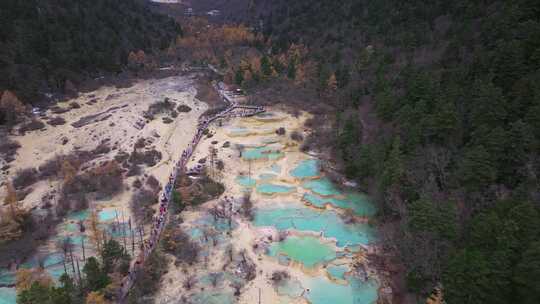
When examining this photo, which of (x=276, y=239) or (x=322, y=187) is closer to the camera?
(x=276, y=239)

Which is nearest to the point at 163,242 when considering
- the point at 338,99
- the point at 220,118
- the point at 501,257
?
the point at 501,257

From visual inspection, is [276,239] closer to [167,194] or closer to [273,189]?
[273,189]

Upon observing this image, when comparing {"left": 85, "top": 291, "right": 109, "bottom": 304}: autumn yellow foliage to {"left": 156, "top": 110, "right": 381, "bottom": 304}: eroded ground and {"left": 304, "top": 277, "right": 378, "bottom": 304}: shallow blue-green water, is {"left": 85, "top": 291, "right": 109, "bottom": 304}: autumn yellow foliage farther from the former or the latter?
{"left": 304, "top": 277, "right": 378, "bottom": 304}: shallow blue-green water

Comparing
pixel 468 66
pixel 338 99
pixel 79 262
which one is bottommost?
pixel 79 262

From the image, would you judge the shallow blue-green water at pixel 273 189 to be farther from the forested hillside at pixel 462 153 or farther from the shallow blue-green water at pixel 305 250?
the shallow blue-green water at pixel 305 250

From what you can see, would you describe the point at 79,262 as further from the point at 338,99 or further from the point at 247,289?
the point at 338,99

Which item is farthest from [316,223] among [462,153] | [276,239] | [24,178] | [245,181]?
[24,178]

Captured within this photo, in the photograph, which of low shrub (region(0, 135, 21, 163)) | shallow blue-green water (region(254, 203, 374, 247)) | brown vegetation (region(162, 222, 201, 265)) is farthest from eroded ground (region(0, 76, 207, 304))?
shallow blue-green water (region(254, 203, 374, 247))
